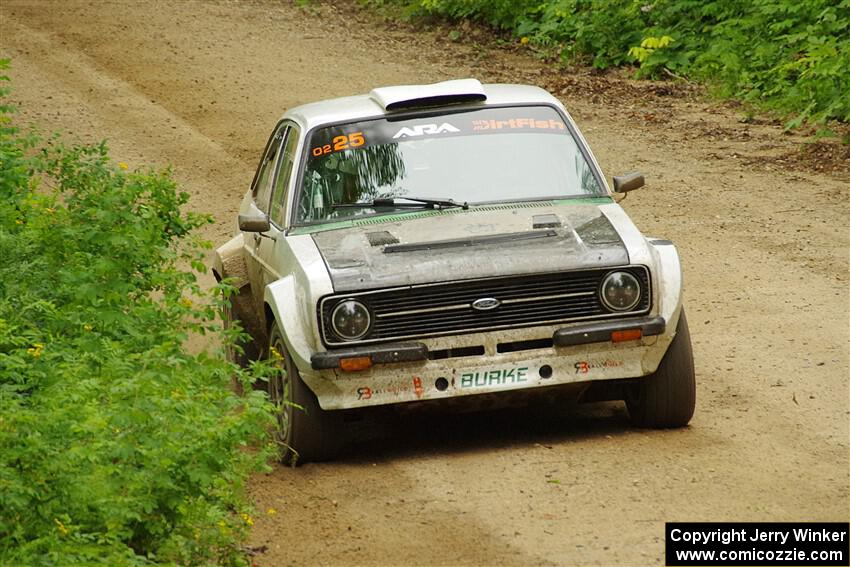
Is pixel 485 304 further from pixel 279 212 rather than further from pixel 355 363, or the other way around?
pixel 279 212

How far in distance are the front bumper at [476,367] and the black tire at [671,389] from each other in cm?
26

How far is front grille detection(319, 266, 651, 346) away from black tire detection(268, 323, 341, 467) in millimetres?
375

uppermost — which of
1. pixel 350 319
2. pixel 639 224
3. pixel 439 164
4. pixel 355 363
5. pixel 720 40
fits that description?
pixel 439 164

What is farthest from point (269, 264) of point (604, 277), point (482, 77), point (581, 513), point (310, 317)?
point (482, 77)

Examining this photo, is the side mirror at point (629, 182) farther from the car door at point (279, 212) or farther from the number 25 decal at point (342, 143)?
the car door at point (279, 212)

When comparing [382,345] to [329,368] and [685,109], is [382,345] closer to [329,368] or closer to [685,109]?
[329,368]

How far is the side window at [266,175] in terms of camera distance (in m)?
9.06

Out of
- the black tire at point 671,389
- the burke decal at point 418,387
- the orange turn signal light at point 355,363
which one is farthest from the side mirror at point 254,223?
the black tire at point 671,389

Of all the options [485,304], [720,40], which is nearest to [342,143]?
[485,304]

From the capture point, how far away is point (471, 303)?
7.05 metres

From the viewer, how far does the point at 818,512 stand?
6148 mm

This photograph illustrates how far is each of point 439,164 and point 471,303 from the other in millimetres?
1346

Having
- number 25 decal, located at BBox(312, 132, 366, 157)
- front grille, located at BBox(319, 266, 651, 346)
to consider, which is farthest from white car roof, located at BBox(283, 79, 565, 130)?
front grille, located at BBox(319, 266, 651, 346)

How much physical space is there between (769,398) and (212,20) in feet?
58.2
